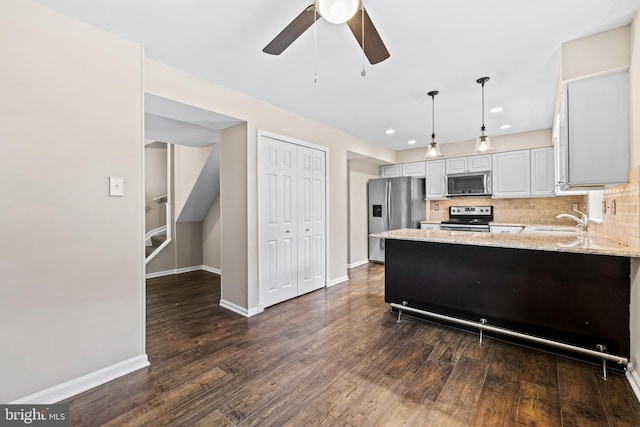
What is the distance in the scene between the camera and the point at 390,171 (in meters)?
6.11

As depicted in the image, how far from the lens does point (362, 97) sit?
317 centimetres

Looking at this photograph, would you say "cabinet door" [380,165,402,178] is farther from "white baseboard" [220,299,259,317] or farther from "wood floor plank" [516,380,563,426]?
"wood floor plank" [516,380,563,426]

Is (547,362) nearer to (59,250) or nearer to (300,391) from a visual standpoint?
(300,391)

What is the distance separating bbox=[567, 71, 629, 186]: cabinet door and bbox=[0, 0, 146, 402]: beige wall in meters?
3.38

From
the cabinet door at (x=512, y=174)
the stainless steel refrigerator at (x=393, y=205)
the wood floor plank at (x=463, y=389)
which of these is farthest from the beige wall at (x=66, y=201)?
the cabinet door at (x=512, y=174)

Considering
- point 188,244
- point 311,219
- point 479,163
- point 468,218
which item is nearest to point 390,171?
point 479,163

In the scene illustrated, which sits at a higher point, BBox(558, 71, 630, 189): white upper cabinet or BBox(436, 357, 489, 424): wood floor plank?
BBox(558, 71, 630, 189): white upper cabinet

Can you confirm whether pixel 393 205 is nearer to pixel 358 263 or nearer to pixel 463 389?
pixel 358 263

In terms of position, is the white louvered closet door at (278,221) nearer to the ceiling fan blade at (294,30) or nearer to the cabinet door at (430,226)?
the ceiling fan blade at (294,30)

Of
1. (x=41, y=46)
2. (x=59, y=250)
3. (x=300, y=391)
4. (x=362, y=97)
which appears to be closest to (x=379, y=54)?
(x=362, y=97)

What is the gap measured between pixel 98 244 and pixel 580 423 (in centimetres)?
322

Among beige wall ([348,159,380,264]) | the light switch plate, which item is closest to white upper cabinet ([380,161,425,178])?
beige wall ([348,159,380,264])

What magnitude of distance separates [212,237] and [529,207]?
5.86 metres

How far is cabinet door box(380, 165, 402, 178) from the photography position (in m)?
5.98
